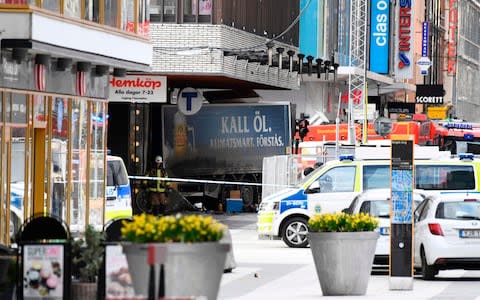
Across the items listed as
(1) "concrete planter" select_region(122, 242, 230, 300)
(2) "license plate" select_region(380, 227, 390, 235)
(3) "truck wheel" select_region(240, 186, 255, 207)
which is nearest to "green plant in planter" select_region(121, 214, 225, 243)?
(1) "concrete planter" select_region(122, 242, 230, 300)

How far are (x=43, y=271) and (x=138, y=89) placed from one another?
2688 cm

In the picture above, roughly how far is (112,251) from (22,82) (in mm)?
7683

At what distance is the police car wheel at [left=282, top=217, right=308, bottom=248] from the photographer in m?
35.1

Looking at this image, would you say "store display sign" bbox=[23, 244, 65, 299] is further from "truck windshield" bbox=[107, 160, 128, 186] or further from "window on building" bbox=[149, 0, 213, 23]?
"window on building" bbox=[149, 0, 213, 23]

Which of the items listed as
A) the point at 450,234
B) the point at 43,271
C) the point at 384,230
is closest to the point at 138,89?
the point at 384,230

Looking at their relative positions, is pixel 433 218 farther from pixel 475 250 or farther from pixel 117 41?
pixel 117 41

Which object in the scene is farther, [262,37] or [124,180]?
[262,37]

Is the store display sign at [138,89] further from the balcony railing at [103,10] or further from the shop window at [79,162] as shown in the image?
the shop window at [79,162]

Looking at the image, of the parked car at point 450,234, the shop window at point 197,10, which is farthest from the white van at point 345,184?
the shop window at point 197,10

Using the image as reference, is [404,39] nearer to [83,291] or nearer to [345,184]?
[345,184]

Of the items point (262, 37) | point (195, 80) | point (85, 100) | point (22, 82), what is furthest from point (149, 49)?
point (262, 37)

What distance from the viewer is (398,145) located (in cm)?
2359

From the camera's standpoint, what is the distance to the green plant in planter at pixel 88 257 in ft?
53.2

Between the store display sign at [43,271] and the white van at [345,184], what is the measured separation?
19.4 m
